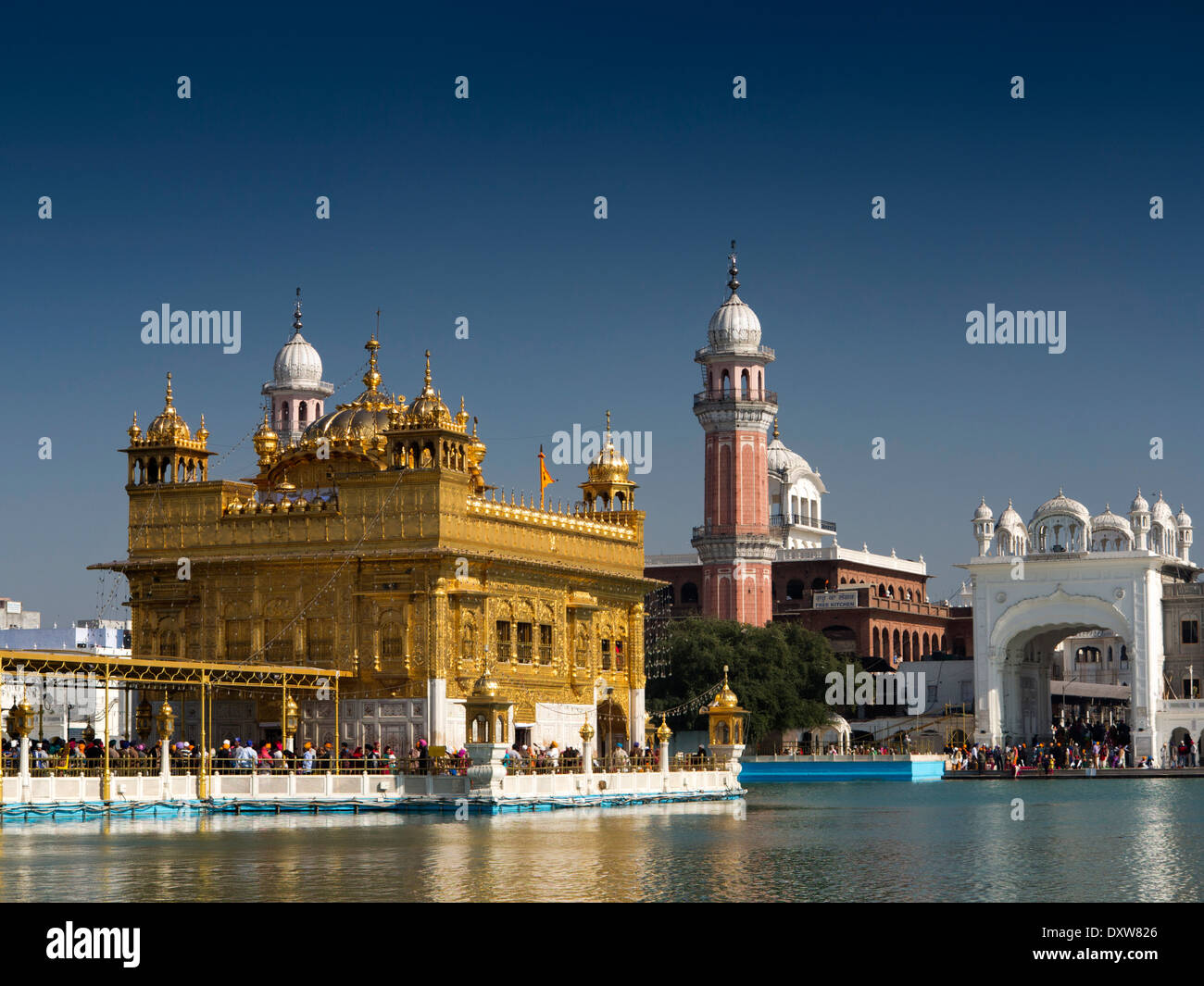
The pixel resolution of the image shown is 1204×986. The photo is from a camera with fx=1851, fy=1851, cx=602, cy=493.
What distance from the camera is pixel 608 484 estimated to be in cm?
5022

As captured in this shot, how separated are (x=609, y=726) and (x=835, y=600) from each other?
50.8 meters

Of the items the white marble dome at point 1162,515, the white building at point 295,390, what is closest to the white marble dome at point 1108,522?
the white marble dome at point 1162,515

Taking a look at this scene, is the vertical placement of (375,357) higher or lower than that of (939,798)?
higher

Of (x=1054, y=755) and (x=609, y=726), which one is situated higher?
(x=609, y=726)

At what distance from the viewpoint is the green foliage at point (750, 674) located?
72.5m

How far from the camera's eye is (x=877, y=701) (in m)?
88.6

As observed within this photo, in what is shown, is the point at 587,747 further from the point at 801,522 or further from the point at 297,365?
the point at 801,522

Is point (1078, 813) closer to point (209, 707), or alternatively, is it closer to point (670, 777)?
point (670, 777)

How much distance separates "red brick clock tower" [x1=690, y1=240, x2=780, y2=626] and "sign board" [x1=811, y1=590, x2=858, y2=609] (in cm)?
752

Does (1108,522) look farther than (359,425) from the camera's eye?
Yes

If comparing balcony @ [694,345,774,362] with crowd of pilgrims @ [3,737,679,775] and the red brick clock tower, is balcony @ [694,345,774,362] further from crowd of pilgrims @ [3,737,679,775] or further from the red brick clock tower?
crowd of pilgrims @ [3,737,679,775]

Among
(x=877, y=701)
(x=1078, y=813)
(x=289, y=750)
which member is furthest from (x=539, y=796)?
(x=877, y=701)

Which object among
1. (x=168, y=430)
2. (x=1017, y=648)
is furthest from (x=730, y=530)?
(x=168, y=430)
